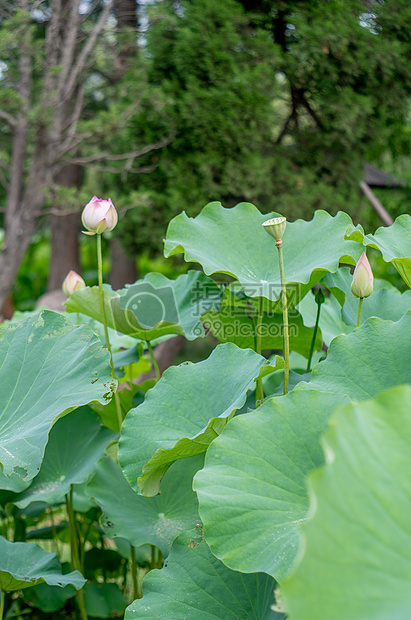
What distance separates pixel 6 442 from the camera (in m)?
0.72

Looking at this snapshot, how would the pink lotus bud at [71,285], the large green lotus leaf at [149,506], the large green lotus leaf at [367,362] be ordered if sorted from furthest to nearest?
1. the pink lotus bud at [71,285]
2. the large green lotus leaf at [149,506]
3. the large green lotus leaf at [367,362]

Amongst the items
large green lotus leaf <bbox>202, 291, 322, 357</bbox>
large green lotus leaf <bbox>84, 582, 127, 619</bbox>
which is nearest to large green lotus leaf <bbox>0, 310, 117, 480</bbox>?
large green lotus leaf <bbox>202, 291, 322, 357</bbox>

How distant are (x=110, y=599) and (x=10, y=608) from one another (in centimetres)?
27

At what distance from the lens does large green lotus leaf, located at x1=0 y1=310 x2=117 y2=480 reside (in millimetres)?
688

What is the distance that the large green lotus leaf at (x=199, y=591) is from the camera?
0.63m

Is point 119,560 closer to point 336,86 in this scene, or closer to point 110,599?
point 110,599

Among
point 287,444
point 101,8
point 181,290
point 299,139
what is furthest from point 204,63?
point 287,444

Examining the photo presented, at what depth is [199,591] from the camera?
0.65m

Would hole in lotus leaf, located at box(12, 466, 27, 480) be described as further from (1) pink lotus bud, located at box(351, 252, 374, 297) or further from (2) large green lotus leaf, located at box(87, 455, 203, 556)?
(1) pink lotus bud, located at box(351, 252, 374, 297)

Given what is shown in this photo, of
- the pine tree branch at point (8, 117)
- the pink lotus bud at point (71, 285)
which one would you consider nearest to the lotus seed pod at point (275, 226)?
the pink lotus bud at point (71, 285)

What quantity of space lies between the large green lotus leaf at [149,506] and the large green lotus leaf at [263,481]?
1.09 feet

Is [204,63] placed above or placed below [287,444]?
below

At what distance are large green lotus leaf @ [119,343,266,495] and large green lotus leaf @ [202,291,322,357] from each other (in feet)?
0.75

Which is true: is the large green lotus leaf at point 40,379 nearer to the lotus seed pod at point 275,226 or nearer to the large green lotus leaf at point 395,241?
the lotus seed pod at point 275,226
